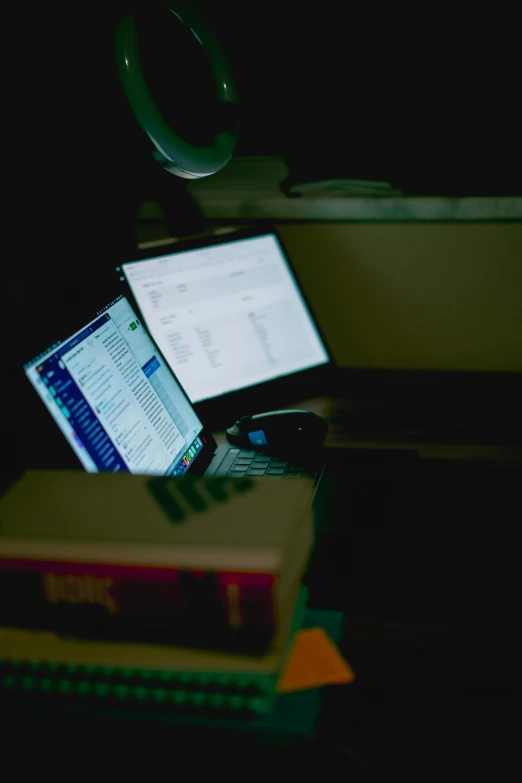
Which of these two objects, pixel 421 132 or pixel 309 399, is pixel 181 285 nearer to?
pixel 309 399

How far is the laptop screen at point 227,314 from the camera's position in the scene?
1318 mm

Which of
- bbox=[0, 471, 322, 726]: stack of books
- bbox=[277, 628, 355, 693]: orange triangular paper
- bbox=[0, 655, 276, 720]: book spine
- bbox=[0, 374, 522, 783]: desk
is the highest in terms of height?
bbox=[0, 471, 322, 726]: stack of books

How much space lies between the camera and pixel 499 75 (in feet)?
4.87

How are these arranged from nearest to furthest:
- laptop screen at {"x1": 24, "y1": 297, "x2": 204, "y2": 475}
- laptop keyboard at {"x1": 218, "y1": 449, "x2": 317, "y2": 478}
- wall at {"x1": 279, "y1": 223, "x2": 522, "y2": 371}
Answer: laptop screen at {"x1": 24, "y1": 297, "x2": 204, "y2": 475} < laptop keyboard at {"x1": 218, "y1": 449, "x2": 317, "y2": 478} < wall at {"x1": 279, "y1": 223, "x2": 522, "y2": 371}

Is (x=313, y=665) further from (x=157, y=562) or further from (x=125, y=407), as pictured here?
(x=125, y=407)

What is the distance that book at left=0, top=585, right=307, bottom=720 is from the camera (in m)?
0.57

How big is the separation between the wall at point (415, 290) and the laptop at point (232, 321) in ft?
0.53

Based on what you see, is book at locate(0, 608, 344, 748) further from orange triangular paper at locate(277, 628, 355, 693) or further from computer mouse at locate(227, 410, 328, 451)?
computer mouse at locate(227, 410, 328, 451)

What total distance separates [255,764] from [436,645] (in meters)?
0.25

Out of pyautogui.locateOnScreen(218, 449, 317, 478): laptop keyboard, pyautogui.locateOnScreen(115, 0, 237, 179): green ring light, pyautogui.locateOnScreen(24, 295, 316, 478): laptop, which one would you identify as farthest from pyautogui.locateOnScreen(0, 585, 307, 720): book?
pyautogui.locateOnScreen(115, 0, 237, 179): green ring light

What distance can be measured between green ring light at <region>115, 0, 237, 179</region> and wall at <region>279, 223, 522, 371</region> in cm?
45

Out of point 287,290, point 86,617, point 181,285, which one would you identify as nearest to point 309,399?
point 287,290

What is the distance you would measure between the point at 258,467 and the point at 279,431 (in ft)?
0.26

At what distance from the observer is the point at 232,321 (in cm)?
140
